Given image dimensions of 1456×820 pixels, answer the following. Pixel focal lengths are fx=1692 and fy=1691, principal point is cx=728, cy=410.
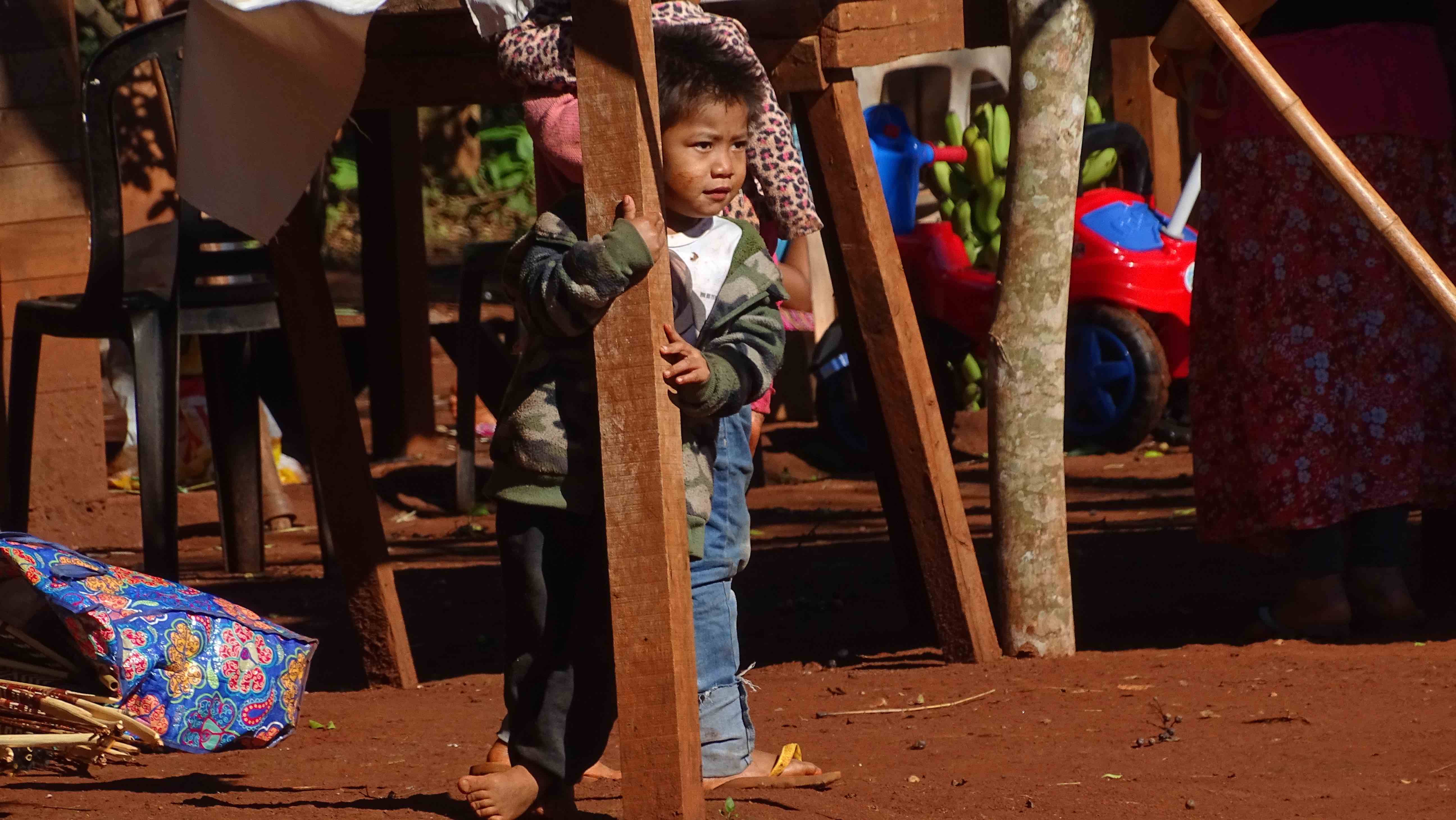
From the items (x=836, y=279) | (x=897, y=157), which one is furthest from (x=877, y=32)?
(x=897, y=157)

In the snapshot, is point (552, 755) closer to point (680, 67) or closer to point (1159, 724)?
point (680, 67)

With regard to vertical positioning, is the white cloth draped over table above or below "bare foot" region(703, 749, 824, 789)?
above

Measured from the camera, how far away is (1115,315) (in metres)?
7.27

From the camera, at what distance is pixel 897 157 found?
7.69 meters

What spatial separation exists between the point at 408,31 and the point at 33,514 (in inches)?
142

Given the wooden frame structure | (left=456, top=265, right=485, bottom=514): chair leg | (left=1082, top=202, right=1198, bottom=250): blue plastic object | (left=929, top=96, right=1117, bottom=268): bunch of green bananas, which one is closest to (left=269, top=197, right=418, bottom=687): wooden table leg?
the wooden frame structure

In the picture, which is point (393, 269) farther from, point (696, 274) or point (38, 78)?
point (696, 274)

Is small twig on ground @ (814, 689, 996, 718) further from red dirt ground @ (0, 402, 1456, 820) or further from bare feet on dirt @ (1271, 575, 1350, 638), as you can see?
bare feet on dirt @ (1271, 575, 1350, 638)

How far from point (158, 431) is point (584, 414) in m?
2.22

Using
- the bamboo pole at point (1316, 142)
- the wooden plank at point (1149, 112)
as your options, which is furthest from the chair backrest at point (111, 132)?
the wooden plank at point (1149, 112)

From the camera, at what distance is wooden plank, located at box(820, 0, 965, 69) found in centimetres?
360

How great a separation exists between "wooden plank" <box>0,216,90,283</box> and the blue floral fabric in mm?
3185

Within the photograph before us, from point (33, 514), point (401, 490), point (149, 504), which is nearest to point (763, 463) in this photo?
point (401, 490)

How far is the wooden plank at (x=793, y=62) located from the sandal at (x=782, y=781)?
1.49 meters
